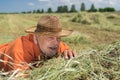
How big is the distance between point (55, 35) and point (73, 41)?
27.1 feet

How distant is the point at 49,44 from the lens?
4.77 meters

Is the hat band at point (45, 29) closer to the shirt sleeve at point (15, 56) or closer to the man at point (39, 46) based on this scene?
the man at point (39, 46)

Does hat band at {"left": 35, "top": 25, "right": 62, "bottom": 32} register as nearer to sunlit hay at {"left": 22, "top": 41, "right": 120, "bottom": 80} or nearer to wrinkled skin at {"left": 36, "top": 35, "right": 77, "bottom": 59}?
wrinkled skin at {"left": 36, "top": 35, "right": 77, "bottom": 59}

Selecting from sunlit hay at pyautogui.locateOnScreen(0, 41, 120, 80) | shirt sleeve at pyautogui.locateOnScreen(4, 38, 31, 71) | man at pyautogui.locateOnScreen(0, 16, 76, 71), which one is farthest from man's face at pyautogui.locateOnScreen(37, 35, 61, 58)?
sunlit hay at pyautogui.locateOnScreen(0, 41, 120, 80)

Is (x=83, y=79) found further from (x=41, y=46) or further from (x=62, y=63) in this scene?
(x=41, y=46)

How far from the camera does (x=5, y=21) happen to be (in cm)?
2073

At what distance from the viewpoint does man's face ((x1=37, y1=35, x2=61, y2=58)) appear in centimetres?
470

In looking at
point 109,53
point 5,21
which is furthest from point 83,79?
point 5,21

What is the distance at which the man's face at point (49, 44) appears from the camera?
4703 mm

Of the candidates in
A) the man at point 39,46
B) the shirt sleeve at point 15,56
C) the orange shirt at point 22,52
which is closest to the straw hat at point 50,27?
the man at point 39,46

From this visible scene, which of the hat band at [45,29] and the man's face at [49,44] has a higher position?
the hat band at [45,29]

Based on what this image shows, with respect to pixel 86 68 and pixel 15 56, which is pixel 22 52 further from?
pixel 86 68

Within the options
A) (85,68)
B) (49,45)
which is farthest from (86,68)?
(49,45)

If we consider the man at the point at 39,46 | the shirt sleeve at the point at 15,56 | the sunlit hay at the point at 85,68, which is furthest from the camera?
the man at the point at 39,46
